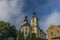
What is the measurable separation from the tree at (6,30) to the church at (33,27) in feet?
16.6

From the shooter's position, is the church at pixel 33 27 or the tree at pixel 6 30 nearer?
the tree at pixel 6 30

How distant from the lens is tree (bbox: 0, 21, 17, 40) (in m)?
23.2

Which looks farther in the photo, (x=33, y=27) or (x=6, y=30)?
(x=33, y=27)

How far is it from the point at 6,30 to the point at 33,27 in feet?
30.0

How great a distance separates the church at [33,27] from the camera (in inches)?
1210

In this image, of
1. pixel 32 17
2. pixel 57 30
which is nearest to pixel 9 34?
pixel 57 30

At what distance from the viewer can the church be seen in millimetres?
30741

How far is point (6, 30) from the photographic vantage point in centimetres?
2400

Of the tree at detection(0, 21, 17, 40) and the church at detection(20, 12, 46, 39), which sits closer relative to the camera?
the tree at detection(0, 21, 17, 40)

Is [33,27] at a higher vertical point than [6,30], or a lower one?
higher

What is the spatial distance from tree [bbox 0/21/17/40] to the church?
506cm

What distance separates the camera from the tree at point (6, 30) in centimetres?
2317

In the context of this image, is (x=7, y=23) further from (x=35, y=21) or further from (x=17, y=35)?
(x=35, y=21)

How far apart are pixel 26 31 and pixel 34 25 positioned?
8.99 ft
